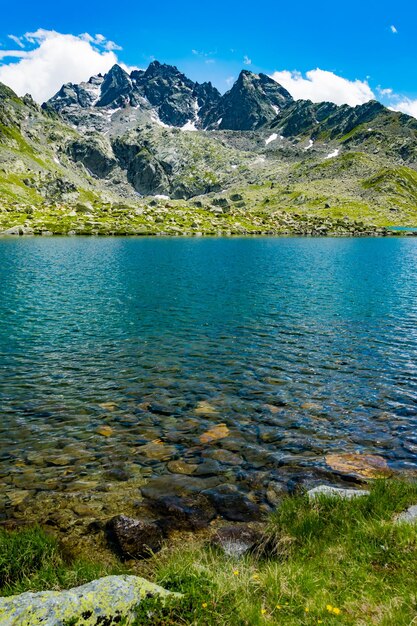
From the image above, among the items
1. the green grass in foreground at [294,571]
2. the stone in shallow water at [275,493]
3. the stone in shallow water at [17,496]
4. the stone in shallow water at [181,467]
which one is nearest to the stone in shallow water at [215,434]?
the stone in shallow water at [181,467]

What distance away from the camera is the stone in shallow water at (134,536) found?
38.8 feet

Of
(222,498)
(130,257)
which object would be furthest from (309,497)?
(130,257)

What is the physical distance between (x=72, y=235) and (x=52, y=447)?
17261 centimetres

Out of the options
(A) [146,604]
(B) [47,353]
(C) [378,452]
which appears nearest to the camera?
(A) [146,604]

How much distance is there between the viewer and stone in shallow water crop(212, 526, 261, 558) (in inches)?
438

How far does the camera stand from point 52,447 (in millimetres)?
17984

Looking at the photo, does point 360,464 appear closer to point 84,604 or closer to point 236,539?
point 236,539

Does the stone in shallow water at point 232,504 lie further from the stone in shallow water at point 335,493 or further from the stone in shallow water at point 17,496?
the stone in shallow water at point 17,496

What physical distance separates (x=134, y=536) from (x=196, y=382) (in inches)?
559

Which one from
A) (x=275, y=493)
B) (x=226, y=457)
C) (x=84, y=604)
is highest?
(x=84, y=604)

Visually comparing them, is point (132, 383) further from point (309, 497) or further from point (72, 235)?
point (72, 235)

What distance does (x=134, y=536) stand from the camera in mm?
12188

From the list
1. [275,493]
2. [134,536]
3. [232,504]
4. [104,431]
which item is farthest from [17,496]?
[275,493]

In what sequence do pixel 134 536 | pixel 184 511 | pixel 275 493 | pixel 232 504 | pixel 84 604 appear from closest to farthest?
pixel 84 604
pixel 134 536
pixel 184 511
pixel 232 504
pixel 275 493
